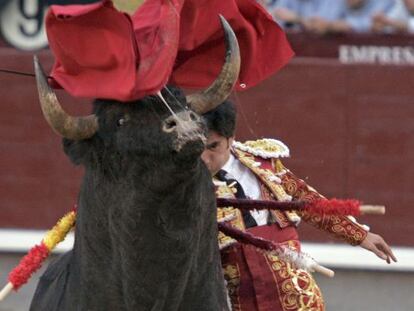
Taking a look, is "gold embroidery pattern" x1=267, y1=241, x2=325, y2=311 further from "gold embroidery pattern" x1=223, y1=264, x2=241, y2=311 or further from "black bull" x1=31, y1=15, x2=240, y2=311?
"black bull" x1=31, y1=15, x2=240, y2=311

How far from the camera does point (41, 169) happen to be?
25.8ft

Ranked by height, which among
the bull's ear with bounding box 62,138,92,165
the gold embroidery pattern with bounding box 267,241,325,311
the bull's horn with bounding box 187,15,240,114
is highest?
the bull's horn with bounding box 187,15,240,114

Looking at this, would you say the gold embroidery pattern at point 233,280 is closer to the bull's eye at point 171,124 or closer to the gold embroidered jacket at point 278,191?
the gold embroidered jacket at point 278,191

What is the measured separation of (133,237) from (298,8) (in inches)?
162

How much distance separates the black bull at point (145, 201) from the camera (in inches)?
→ 129

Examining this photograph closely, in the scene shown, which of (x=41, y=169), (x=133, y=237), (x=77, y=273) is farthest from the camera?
(x=41, y=169)

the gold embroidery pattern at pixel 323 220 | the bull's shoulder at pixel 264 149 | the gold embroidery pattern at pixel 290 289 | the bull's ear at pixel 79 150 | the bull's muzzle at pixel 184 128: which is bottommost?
the gold embroidery pattern at pixel 290 289

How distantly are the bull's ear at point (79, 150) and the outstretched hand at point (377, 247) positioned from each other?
1.13m

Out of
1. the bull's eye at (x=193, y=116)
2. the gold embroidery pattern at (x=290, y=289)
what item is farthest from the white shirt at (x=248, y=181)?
the bull's eye at (x=193, y=116)

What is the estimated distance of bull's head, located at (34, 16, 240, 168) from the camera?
10.7 feet

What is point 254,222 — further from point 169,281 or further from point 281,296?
point 169,281

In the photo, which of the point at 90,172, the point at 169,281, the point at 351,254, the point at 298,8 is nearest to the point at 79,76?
the point at 90,172

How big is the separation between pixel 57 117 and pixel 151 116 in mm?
214

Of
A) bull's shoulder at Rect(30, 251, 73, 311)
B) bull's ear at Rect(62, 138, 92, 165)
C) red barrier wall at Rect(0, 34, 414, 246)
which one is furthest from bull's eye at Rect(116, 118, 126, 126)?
red barrier wall at Rect(0, 34, 414, 246)
